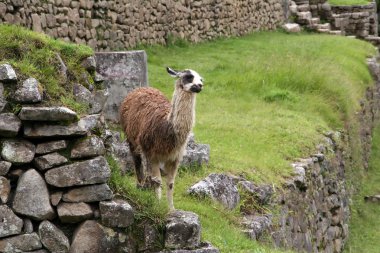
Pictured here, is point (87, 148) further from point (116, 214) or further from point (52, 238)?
point (52, 238)

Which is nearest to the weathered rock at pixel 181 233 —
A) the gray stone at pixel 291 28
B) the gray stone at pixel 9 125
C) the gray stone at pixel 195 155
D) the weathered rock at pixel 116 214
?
the weathered rock at pixel 116 214

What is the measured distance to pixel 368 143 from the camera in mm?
18906

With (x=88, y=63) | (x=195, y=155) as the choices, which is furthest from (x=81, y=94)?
(x=195, y=155)

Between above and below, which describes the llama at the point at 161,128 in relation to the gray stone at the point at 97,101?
below

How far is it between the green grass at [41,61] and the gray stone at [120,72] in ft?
14.8

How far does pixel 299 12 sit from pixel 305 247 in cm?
2055

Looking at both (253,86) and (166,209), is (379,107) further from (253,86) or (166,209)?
A: (166,209)

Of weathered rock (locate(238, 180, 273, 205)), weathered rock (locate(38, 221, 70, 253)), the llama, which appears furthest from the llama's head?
weathered rock (locate(238, 180, 273, 205))

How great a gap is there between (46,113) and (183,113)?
2.17 m

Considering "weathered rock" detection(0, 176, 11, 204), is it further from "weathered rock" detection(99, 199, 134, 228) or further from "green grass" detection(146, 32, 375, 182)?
"green grass" detection(146, 32, 375, 182)

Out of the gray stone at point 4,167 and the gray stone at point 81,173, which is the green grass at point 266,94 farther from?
the gray stone at point 4,167

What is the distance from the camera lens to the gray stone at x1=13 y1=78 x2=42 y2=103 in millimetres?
5742

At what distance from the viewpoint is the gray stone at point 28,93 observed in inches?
226

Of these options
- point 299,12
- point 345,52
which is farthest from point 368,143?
point 299,12
